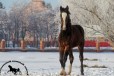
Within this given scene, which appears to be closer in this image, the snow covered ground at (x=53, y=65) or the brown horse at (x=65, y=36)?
the brown horse at (x=65, y=36)

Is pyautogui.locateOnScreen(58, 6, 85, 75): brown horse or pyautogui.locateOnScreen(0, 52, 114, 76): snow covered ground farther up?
pyautogui.locateOnScreen(58, 6, 85, 75): brown horse

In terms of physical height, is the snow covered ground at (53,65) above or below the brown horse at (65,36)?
below

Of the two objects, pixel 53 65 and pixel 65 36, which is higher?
pixel 65 36

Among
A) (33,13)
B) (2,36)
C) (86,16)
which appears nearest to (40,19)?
(33,13)

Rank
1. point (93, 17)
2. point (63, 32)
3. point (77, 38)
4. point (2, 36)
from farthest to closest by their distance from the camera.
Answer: point (2, 36) → point (93, 17) → point (77, 38) → point (63, 32)

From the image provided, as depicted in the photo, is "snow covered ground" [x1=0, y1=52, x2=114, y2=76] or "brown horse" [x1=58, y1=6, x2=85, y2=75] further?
"snow covered ground" [x1=0, y1=52, x2=114, y2=76]

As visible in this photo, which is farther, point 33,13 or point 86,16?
point 33,13

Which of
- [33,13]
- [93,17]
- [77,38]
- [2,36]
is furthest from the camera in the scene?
[33,13]

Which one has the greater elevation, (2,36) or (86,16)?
(86,16)

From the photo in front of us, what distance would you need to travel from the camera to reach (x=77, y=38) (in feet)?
48.2

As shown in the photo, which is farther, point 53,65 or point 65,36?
point 53,65

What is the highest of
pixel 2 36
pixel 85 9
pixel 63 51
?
pixel 85 9

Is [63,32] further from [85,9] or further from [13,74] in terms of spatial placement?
[85,9]

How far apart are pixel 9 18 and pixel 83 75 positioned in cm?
5436
